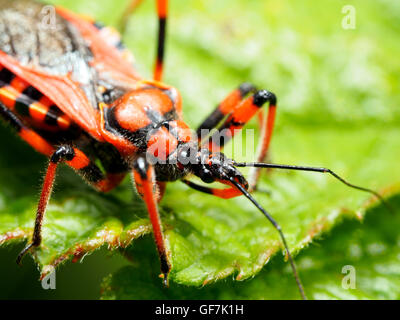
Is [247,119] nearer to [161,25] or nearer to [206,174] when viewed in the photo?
[206,174]

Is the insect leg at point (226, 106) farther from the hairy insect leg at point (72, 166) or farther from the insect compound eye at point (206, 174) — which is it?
the hairy insect leg at point (72, 166)

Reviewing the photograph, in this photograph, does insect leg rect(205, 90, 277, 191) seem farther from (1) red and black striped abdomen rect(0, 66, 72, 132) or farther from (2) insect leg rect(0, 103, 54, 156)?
(2) insect leg rect(0, 103, 54, 156)

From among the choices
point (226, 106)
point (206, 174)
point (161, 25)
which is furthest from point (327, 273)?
point (161, 25)

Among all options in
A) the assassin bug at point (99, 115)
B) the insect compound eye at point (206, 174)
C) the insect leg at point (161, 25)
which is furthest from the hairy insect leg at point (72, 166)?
the insect leg at point (161, 25)
